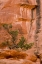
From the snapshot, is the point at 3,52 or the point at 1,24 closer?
the point at 3,52

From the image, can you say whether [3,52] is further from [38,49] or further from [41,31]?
[41,31]

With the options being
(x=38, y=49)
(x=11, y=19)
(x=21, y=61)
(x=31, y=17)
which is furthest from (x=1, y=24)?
(x=21, y=61)

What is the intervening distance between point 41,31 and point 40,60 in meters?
1.96

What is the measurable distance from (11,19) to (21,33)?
83.5 inches

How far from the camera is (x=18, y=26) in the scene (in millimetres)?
28031

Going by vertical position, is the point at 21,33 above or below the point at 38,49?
below

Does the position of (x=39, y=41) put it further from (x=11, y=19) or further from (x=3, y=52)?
(x=11, y=19)

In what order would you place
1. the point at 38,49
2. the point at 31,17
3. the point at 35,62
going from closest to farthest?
the point at 35,62 → the point at 38,49 → the point at 31,17

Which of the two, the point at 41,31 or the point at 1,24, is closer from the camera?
the point at 41,31

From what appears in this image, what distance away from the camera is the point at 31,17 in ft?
40.9

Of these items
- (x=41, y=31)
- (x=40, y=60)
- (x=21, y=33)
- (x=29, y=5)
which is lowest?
(x=21, y=33)

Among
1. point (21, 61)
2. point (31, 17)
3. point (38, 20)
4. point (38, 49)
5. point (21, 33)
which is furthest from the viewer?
point (21, 33)

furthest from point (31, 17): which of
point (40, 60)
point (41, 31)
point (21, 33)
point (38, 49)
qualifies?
point (21, 33)

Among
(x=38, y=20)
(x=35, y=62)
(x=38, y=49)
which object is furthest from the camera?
(x=38, y=20)
